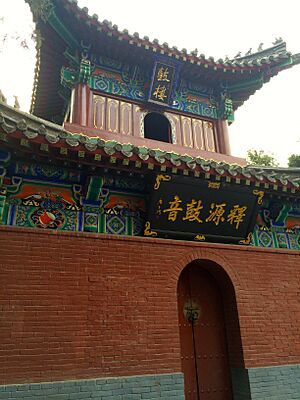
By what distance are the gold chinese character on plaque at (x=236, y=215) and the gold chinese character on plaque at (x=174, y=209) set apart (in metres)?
0.98

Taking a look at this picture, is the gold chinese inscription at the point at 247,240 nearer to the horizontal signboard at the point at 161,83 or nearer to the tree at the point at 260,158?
the horizontal signboard at the point at 161,83

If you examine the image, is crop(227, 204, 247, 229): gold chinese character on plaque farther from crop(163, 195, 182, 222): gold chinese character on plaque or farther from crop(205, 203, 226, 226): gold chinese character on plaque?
crop(163, 195, 182, 222): gold chinese character on plaque

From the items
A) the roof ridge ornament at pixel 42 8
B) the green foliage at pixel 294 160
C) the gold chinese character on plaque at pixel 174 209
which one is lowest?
the gold chinese character on plaque at pixel 174 209

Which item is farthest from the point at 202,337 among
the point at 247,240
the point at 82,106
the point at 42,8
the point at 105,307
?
the point at 42,8

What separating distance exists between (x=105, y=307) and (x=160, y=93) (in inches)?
183

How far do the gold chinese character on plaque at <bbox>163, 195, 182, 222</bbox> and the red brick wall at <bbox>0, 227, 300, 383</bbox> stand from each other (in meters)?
0.43

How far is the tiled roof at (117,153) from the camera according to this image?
410 centimetres

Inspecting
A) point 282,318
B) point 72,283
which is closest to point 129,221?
point 72,283

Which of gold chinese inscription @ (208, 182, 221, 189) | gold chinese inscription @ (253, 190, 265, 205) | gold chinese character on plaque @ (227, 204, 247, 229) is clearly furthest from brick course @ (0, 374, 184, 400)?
gold chinese inscription @ (253, 190, 265, 205)

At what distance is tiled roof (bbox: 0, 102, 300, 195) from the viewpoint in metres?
4.10

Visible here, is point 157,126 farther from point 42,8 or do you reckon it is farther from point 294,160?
point 294,160

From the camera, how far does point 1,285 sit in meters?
4.32

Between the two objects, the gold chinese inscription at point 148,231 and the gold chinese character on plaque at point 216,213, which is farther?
the gold chinese character on plaque at point 216,213

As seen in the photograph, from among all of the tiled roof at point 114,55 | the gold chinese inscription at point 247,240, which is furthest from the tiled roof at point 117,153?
the tiled roof at point 114,55
